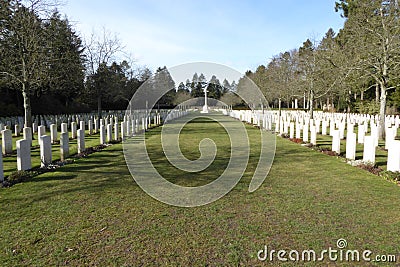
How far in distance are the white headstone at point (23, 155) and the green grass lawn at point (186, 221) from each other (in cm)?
61

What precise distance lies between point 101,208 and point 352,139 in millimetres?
7663

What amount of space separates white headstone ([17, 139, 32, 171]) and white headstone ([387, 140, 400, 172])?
872 centimetres

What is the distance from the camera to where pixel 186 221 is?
446 centimetres

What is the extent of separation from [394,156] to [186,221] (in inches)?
220

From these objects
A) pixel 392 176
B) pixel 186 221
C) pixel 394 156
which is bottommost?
pixel 186 221

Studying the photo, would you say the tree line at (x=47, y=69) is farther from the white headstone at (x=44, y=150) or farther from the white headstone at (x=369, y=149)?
the white headstone at (x=369, y=149)

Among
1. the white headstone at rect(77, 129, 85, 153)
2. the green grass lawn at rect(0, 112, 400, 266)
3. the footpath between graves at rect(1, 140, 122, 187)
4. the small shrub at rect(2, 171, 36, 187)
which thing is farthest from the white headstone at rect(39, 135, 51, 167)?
the white headstone at rect(77, 129, 85, 153)

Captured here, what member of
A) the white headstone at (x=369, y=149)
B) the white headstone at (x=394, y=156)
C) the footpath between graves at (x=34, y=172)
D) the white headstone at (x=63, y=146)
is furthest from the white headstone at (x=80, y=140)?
the white headstone at (x=394, y=156)

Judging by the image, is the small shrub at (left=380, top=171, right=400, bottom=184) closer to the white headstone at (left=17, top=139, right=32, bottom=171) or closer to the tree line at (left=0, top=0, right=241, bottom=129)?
the white headstone at (left=17, top=139, right=32, bottom=171)

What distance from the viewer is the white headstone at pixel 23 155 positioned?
7.12 metres

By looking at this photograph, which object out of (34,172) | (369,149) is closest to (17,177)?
(34,172)

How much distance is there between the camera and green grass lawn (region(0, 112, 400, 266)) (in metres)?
3.47

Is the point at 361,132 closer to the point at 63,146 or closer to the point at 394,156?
the point at 394,156

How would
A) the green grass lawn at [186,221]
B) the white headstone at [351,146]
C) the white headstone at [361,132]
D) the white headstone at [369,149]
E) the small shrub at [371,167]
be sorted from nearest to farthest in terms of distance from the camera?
the green grass lawn at [186,221], the small shrub at [371,167], the white headstone at [369,149], the white headstone at [351,146], the white headstone at [361,132]
